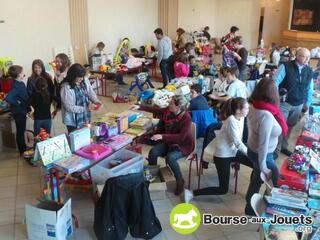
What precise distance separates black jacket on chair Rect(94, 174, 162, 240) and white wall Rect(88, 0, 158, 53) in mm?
6795

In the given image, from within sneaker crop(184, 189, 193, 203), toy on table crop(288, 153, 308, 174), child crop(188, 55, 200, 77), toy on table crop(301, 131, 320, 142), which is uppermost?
child crop(188, 55, 200, 77)

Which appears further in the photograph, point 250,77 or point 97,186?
point 250,77

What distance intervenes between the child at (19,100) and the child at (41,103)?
25cm

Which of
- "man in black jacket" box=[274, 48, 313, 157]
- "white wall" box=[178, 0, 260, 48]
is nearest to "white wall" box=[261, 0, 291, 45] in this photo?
"white wall" box=[178, 0, 260, 48]

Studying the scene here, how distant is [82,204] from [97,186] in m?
0.46

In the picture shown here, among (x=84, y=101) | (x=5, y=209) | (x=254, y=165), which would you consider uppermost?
(x=84, y=101)

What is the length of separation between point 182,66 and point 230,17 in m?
8.29

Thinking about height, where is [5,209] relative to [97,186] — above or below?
below

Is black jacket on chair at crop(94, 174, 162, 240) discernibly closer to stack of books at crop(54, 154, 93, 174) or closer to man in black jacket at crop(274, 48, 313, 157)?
stack of books at crop(54, 154, 93, 174)

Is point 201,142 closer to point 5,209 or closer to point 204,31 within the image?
point 5,209

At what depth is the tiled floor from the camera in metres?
3.65

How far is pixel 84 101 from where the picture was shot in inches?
182

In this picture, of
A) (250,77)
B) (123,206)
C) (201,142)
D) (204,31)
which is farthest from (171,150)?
(204,31)

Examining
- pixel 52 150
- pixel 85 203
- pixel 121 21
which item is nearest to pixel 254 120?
pixel 52 150
